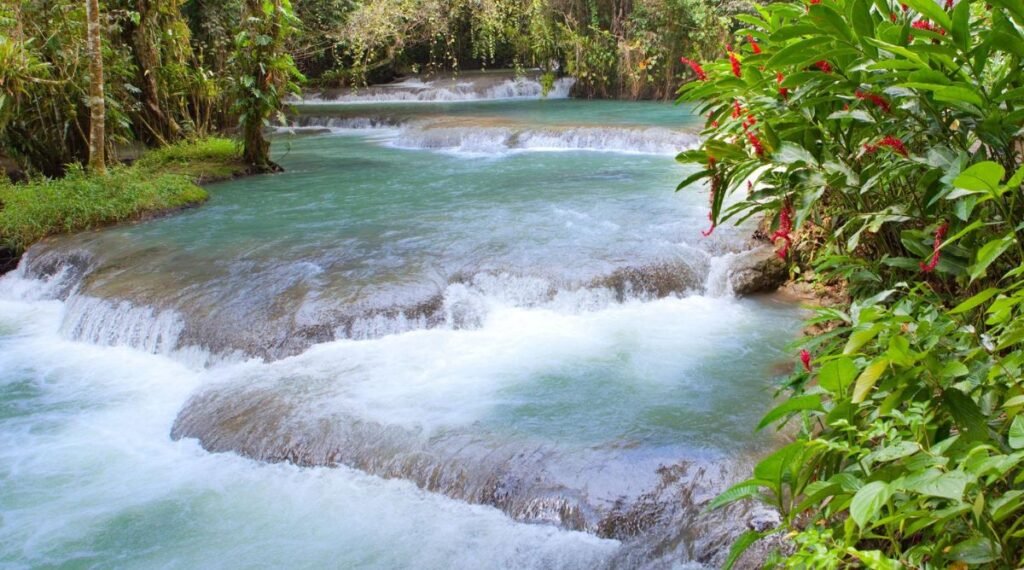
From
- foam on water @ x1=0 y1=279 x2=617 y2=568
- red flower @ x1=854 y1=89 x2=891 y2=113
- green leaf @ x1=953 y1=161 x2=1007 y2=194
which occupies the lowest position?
foam on water @ x1=0 y1=279 x2=617 y2=568

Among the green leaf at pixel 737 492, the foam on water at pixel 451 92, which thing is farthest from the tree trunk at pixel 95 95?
the foam on water at pixel 451 92

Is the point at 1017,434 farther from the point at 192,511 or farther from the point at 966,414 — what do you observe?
the point at 192,511

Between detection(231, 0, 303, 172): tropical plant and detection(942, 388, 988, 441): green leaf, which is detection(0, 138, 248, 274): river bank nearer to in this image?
detection(231, 0, 303, 172): tropical plant

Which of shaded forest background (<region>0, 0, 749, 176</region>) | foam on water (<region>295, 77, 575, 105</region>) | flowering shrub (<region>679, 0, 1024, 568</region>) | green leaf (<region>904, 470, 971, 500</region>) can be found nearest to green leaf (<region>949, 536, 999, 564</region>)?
flowering shrub (<region>679, 0, 1024, 568</region>)

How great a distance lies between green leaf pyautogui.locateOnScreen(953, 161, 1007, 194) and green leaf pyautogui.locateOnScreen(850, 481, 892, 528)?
2.68 ft

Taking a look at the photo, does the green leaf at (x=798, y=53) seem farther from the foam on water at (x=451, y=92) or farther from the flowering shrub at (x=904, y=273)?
the foam on water at (x=451, y=92)

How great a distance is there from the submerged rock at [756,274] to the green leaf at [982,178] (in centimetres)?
550

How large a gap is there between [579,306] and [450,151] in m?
9.03

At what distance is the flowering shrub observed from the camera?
6.12 ft

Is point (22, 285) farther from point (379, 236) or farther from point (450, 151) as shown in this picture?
point (450, 151)

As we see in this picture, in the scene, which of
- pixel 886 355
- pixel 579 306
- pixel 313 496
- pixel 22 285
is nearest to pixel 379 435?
pixel 313 496

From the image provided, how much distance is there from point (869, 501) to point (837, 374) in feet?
1.29

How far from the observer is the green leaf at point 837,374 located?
2002mm

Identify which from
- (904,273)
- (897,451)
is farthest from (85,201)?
(897,451)
